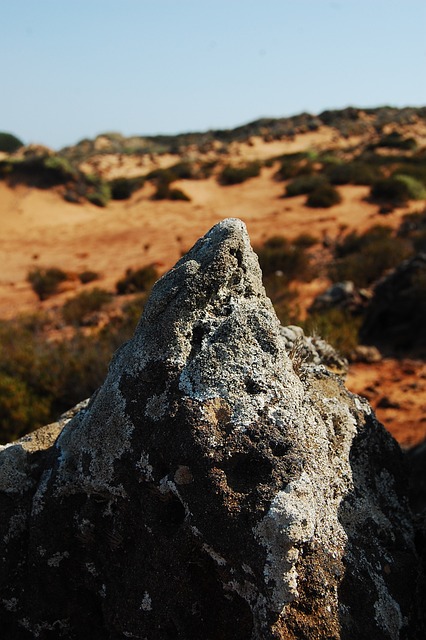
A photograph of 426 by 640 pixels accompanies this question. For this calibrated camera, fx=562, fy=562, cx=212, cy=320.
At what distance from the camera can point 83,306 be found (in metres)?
10.2

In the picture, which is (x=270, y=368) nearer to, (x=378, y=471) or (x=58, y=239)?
(x=378, y=471)

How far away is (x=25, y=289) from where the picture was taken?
12836 millimetres

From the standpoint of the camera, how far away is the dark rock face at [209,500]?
5.54ft

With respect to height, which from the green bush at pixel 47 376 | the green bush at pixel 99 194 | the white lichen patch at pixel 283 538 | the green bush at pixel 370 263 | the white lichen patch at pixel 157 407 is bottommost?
the green bush at pixel 47 376

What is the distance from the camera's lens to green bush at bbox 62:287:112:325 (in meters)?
9.79

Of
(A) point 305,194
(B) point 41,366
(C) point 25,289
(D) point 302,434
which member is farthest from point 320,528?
(A) point 305,194

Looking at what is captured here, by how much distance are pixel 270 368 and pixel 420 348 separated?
5.49 metres

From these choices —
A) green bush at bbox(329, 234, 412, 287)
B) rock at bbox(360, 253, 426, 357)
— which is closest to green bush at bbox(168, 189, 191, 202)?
green bush at bbox(329, 234, 412, 287)

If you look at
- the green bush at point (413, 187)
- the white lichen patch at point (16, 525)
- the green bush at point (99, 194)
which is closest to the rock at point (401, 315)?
the white lichen patch at point (16, 525)

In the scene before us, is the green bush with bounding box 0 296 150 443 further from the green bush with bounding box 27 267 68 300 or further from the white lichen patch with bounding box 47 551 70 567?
the green bush with bounding box 27 267 68 300

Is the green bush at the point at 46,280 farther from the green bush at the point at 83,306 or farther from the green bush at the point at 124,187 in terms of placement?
the green bush at the point at 124,187

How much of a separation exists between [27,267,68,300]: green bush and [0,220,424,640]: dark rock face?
10.4 meters

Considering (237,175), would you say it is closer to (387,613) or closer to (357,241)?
(357,241)

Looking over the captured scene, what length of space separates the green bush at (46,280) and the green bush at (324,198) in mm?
8086
